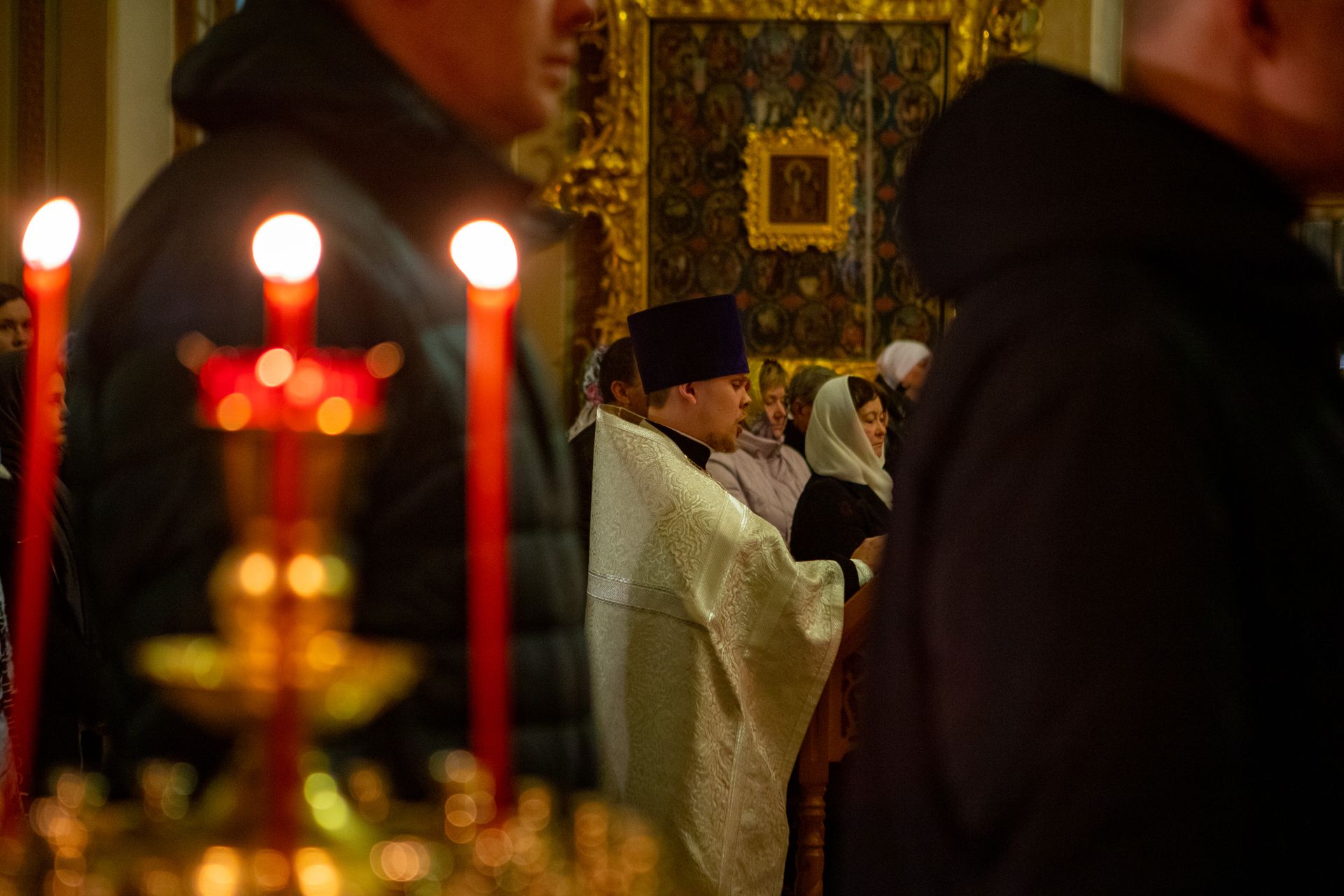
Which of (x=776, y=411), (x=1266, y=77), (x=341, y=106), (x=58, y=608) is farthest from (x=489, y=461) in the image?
(x=776, y=411)

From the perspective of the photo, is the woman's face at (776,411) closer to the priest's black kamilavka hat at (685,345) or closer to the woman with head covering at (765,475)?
the woman with head covering at (765,475)

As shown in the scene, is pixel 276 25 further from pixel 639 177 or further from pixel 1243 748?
pixel 639 177

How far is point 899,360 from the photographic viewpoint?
7.20 meters

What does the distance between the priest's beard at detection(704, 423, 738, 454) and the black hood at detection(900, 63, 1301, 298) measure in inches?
86.0

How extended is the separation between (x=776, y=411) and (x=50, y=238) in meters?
5.97

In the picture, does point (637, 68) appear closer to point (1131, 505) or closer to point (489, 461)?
point (1131, 505)

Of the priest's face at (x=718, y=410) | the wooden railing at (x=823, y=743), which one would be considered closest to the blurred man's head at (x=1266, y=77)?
the wooden railing at (x=823, y=743)

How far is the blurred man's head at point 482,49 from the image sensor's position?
37.5 inches

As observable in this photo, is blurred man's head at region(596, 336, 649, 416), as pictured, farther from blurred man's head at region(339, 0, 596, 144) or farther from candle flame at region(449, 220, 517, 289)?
candle flame at region(449, 220, 517, 289)

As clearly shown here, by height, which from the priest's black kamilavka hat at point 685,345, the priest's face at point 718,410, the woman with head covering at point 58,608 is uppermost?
the priest's black kamilavka hat at point 685,345

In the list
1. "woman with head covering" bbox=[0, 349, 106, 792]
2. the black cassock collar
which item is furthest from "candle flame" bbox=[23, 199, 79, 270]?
the black cassock collar

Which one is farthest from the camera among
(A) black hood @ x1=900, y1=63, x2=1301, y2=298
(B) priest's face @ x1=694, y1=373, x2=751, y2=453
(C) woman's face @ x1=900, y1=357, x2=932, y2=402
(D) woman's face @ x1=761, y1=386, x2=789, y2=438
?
(C) woman's face @ x1=900, y1=357, x2=932, y2=402

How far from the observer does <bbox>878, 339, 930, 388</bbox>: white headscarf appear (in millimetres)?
7082

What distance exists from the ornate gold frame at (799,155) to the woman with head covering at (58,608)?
5648 mm
